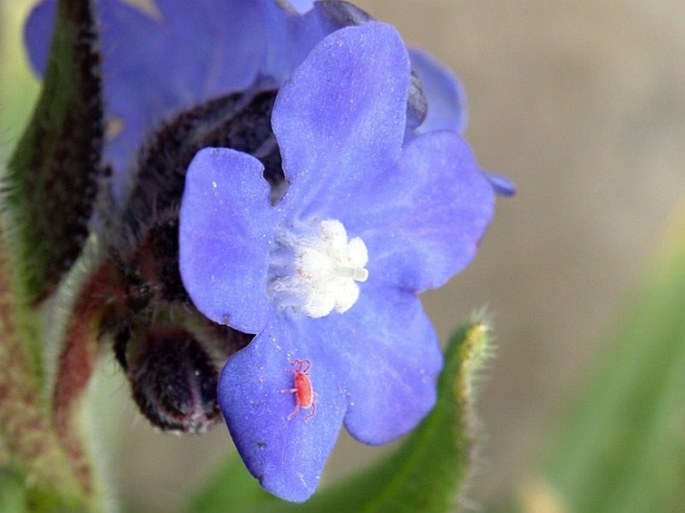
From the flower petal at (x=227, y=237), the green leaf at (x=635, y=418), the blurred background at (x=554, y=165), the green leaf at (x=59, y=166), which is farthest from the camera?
the blurred background at (x=554, y=165)

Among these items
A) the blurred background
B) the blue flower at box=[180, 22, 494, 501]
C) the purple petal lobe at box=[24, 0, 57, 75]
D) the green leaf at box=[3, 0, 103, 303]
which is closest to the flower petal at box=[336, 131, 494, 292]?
the blue flower at box=[180, 22, 494, 501]

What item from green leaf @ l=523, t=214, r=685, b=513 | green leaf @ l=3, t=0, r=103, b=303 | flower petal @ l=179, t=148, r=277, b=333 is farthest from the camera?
green leaf @ l=523, t=214, r=685, b=513

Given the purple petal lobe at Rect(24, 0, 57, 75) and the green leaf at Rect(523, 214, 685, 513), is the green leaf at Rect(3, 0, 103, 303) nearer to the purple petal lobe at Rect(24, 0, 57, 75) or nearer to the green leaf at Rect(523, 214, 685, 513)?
the purple petal lobe at Rect(24, 0, 57, 75)

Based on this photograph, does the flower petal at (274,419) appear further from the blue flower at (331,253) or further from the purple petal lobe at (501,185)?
the purple petal lobe at (501,185)

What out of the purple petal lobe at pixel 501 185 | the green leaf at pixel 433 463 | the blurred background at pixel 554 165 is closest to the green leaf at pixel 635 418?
the green leaf at pixel 433 463

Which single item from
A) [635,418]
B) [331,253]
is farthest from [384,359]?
[635,418]

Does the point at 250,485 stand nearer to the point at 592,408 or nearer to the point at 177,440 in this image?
the point at 592,408
